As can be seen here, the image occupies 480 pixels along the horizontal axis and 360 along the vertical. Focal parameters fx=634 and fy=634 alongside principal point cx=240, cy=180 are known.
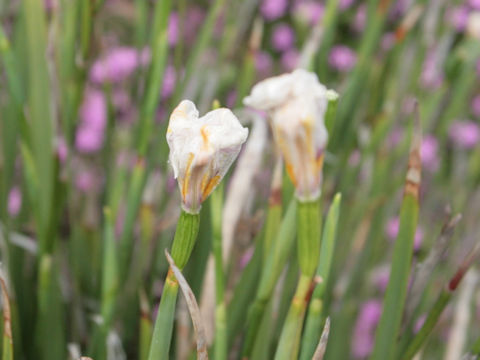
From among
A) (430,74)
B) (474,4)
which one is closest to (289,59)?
(474,4)

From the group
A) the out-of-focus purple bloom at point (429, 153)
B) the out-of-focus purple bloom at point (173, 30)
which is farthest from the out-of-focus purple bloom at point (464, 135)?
the out-of-focus purple bloom at point (173, 30)

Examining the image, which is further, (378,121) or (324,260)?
(378,121)

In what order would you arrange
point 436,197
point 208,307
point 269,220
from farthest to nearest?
point 436,197
point 208,307
point 269,220

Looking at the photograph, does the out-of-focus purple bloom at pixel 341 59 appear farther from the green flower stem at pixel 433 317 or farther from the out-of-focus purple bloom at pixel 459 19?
the green flower stem at pixel 433 317

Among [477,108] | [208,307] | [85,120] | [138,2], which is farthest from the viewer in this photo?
[477,108]

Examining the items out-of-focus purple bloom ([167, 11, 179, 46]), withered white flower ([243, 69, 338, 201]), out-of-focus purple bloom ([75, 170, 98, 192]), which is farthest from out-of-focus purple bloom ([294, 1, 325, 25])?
withered white flower ([243, 69, 338, 201])

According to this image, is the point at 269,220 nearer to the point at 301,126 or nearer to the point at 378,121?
the point at 301,126

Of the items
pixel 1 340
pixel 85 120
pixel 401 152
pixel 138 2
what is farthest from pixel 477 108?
pixel 1 340
